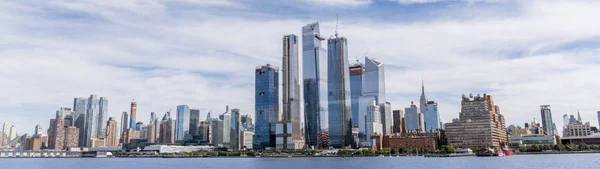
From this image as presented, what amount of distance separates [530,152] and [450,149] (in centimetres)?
3270

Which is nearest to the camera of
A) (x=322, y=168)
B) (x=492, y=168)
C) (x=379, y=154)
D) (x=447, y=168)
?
(x=492, y=168)

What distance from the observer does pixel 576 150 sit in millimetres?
190000

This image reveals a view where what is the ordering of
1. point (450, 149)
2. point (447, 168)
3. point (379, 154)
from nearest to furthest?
1. point (447, 168)
2. point (450, 149)
3. point (379, 154)

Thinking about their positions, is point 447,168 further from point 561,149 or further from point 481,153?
point 561,149

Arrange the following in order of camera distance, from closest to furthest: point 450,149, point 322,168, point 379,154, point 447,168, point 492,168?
point 492,168, point 447,168, point 322,168, point 450,149, point 379,154

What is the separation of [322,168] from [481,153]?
274 feet

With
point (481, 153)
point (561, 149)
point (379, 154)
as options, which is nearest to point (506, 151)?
point (481, 153)

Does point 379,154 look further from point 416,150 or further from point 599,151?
point 599,151

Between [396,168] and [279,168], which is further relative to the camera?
[279,168]

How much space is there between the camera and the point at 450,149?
181375mm

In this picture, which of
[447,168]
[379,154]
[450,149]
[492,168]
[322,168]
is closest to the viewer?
[492,168]

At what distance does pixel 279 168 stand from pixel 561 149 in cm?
13246

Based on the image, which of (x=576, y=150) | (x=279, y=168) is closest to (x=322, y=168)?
(x=279, y=168)

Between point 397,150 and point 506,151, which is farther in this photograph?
point 397,150
